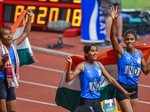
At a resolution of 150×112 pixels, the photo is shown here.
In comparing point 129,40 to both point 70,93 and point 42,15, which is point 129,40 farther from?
point 42,15

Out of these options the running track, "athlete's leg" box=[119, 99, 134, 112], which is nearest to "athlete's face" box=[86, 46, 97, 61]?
"athlete's leg" box=[119, 99, 134, 112]

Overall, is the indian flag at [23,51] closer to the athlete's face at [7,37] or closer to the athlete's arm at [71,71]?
the athlete's face at [7,37]

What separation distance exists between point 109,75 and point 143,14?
12073mm

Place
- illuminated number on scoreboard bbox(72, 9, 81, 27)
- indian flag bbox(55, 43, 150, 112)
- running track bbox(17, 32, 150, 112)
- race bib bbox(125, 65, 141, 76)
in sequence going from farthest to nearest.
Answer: illuminated number on scoreboard bbox(72, 9, 81, 27)
running track bbox(17, 32, 150, 112)
race bib bbox(125, 65, 141, 76)
indian flag bbox(55, 43, 150, 112)

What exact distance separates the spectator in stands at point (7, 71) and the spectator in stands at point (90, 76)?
783 millimetres

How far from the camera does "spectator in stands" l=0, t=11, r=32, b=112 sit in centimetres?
882

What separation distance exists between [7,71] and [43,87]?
5090 millimetres

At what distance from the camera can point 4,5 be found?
70.7 feet

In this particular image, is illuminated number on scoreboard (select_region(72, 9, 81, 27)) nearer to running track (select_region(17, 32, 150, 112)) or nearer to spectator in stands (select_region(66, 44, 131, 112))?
running track (select_region(17, 32, 150, 112))

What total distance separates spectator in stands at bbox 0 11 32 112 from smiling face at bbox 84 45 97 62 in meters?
1.01

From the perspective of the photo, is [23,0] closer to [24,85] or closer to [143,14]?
[143,14]

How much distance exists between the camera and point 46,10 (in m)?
21.1

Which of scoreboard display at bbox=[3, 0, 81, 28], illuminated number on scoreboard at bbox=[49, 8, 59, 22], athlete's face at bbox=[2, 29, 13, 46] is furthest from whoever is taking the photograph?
illuminated number on scoreboard at bbox=[49, 8, 59, 22]

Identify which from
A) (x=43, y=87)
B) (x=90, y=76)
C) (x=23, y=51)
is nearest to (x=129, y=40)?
(x=90, y=76)
